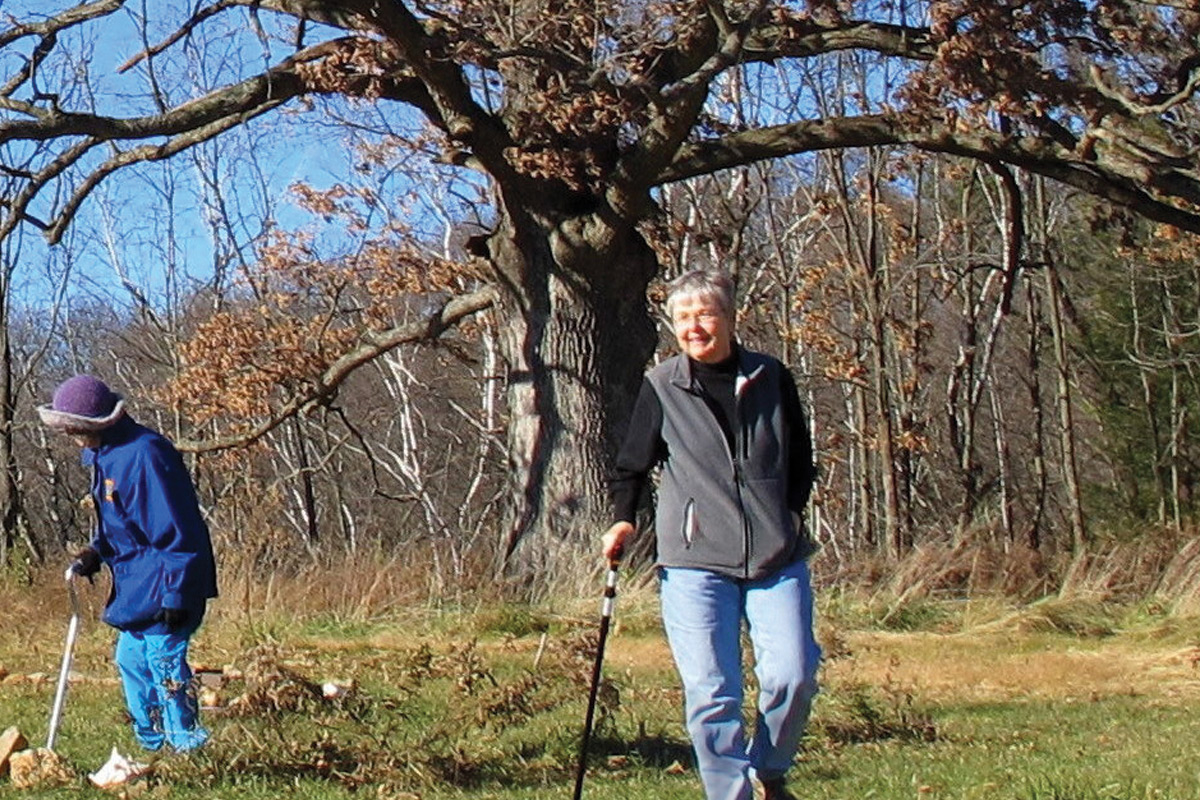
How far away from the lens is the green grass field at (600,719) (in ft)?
21.7

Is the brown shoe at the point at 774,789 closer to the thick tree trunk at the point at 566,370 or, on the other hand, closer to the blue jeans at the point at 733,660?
the blue jeans at the point at 733,660

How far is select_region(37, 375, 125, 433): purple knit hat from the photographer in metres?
6.77

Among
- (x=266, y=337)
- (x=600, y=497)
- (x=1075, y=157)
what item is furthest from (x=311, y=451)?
(x=1075, y=157)

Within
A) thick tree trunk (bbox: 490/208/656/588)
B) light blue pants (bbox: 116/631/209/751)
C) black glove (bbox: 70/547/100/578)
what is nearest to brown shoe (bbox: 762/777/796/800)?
light blue pants (bbox: 116/631/209/751)

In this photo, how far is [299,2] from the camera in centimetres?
1417

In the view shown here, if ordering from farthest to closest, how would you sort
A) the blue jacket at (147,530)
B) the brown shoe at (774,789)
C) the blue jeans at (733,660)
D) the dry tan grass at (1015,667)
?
the dry tan grass at (1015,667) < the blue jacket at (147,530) < the brown shoe at (774,789) < the blue jeans at (733,660)

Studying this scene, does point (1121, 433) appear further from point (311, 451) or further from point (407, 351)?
point (311, 451)

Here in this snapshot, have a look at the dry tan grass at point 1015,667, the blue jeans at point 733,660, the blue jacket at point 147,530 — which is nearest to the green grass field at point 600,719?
the dry tan grass at point 1015,667

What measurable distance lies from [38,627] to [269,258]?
10.5 meters

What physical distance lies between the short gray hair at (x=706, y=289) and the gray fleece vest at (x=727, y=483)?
0.21 meters

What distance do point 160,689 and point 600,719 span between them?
72.7 inches

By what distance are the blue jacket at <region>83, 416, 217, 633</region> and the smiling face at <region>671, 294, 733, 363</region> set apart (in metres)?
2.30

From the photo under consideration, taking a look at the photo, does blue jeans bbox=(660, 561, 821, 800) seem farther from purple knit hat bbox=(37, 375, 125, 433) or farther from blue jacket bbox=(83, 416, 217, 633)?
purple knit hat bbox=(37, 375, 125, 433)

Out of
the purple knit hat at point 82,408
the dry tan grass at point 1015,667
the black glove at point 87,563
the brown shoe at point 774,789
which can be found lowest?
the dry tan grass at point 1015,667
